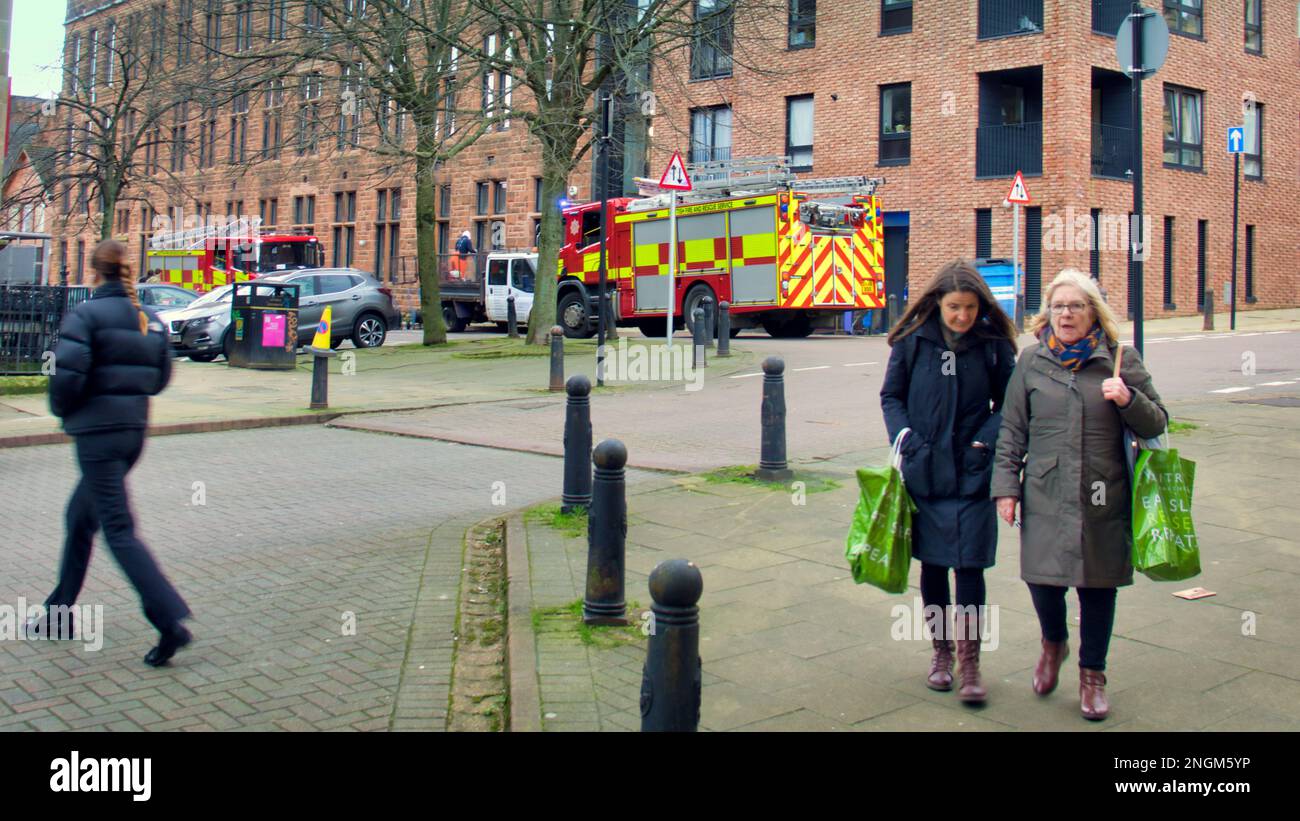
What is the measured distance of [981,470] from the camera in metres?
4.96

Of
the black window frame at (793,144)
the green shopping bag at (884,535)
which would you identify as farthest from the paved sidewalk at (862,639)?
the black window frame at (793,144)

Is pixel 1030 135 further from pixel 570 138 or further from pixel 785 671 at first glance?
pixel 785 671

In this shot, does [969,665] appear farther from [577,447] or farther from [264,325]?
[264,325]

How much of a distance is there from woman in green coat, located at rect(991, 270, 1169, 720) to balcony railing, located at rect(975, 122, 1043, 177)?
26.0 m

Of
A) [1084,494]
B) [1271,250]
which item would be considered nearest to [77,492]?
[1084,494]

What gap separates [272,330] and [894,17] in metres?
18.4

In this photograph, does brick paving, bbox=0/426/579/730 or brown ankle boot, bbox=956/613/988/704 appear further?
brick paving, bbox=0/426/579/730

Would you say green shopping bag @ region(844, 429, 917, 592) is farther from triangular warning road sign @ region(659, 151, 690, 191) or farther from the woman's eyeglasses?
triangular warning road sign @ region(659, 151, 690, 191)

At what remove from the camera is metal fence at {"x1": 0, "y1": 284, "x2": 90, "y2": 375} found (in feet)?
57.9

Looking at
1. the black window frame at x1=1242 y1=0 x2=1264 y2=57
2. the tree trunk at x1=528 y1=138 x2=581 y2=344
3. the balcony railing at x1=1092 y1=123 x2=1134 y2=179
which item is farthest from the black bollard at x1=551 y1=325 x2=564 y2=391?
the black window frame at x1=1242 y1=0 x2=1264 y2=57

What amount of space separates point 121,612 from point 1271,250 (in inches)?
1331

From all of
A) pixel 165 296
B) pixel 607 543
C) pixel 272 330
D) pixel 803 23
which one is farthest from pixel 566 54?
pixel 607 543

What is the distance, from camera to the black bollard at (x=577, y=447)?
850 centimetres

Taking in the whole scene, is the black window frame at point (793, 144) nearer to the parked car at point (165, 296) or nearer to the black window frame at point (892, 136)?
the black window frame at point (892, 136)
